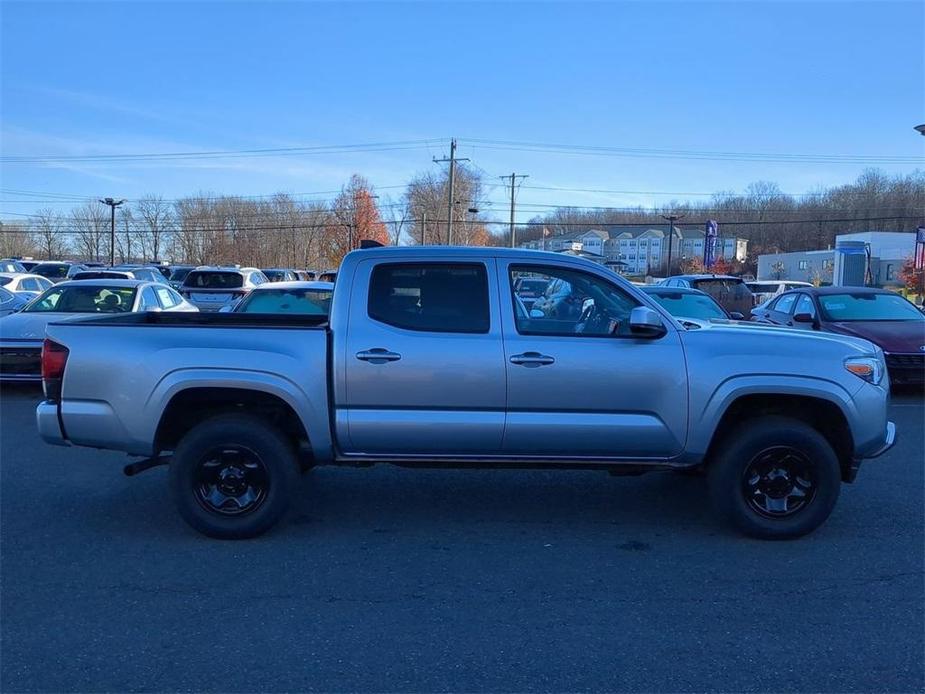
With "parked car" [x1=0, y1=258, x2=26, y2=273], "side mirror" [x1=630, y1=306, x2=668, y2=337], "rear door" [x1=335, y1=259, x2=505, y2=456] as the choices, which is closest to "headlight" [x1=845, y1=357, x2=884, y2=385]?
"side mirror" [x1=630, y1=306, x2=668, y2=337]

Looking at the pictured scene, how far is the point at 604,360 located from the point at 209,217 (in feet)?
237

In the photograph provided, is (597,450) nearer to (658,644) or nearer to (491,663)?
(658,644)

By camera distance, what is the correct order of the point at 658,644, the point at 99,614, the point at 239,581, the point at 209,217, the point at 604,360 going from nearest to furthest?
1. the point at 658,644
2. the point at 99,614
3. the point at 239,581
4. the point at 604,360
5. the point at 209,217

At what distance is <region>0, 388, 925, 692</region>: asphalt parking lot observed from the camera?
349cm

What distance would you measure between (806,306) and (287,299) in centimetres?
832

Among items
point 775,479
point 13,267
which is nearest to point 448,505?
point 775,479

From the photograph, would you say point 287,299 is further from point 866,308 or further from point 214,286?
point 214,286

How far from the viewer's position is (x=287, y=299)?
1143cm

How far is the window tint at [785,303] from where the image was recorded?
13023 mm

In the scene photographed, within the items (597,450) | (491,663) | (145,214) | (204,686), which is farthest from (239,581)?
(145,214)

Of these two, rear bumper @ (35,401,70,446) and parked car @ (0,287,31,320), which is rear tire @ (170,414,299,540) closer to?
rear bumper @ (35,401,70,446)

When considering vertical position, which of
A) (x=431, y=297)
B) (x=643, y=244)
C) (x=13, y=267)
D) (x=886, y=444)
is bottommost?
(x=886, y=444)

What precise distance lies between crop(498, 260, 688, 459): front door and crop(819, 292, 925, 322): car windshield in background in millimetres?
8015

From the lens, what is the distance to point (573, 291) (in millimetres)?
5262
